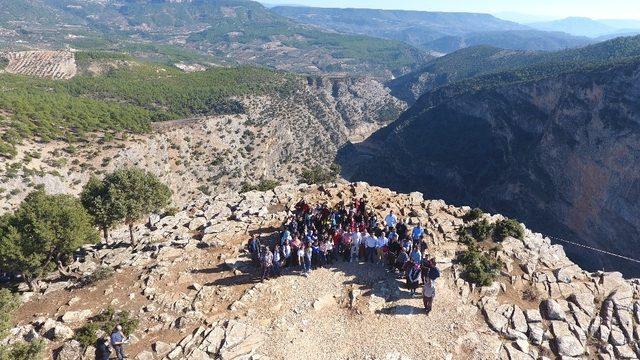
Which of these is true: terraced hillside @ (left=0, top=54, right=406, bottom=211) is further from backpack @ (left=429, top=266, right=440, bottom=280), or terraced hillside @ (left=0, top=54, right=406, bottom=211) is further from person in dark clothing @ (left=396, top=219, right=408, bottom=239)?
backpack @ (left=429, top=266, right=440, bottom=280)

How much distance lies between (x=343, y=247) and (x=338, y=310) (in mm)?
4355

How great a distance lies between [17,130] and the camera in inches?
2441

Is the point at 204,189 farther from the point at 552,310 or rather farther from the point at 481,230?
the point at 552,310

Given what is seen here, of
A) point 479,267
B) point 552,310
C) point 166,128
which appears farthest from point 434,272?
point 166,128

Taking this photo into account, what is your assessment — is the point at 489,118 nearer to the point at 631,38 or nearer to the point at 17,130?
the point at 631,38

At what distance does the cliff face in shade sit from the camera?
7781 cm

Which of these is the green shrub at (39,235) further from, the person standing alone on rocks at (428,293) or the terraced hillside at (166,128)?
the terraced hillside at (166,128)

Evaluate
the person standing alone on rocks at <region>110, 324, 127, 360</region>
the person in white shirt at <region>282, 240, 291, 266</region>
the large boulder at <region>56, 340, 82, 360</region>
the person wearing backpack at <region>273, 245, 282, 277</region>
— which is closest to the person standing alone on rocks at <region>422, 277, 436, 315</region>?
the person in white shirt at <region>282, 240, 291, 266</region>

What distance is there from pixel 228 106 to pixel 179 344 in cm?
10224

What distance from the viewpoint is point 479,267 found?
23.7m

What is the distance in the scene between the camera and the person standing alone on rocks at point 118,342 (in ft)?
57.6

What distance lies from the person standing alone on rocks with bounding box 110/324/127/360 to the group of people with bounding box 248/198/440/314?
7.77m

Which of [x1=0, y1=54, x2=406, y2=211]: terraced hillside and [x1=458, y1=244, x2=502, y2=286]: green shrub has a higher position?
[x1=458, y1=244, x2=502, y2=286]: green shrub

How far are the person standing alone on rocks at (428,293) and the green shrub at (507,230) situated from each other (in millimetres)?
9269
